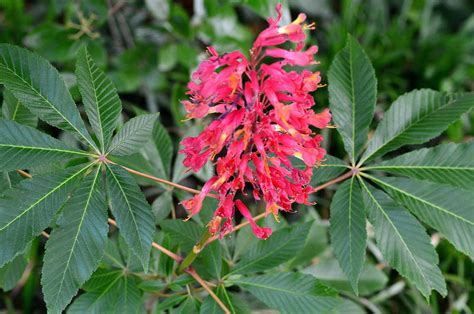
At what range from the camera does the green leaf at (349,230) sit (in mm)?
1149

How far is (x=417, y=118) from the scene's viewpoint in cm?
125

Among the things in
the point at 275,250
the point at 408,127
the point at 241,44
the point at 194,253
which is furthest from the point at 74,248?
the point at 241,44

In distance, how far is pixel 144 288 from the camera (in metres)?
1.35

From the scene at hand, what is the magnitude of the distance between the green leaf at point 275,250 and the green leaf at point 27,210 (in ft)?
1.69

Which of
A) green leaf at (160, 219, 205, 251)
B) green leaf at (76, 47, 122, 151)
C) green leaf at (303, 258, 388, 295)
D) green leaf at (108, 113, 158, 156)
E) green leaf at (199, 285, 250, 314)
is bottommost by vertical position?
green leaf at (303, 258, 388, 295)

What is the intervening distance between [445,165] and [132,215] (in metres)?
0.70

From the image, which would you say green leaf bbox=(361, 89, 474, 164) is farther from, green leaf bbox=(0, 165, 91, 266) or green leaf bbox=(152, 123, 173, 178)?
green leaf bbox=(0, 165, 91, 266)

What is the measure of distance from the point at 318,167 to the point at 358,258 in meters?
0.25

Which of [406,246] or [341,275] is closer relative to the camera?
[406,246]

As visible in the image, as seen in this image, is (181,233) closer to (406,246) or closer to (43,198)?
(43,198)

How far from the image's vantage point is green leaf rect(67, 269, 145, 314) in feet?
4.32

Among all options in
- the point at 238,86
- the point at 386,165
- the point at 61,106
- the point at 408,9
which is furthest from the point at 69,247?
the point at 408,9

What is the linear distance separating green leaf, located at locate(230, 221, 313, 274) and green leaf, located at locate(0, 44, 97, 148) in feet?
1.77

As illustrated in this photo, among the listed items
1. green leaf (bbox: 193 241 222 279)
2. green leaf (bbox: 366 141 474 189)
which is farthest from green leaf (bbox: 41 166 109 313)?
green leaf (bbox: 366 141 474 189)
